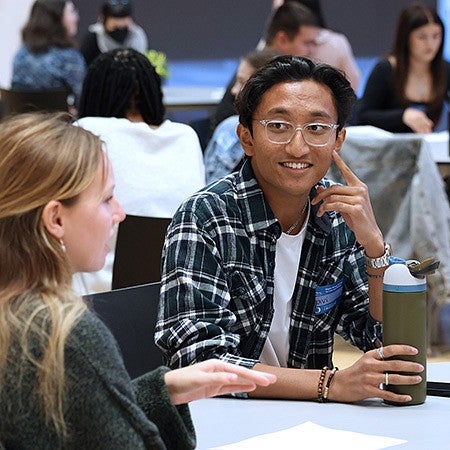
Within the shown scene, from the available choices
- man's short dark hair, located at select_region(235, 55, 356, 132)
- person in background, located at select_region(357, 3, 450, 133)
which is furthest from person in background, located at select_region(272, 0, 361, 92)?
man's short dark hair, located at select_region(235, 55, 356, 132)

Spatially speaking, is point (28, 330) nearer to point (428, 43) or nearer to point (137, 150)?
point (137, 150)

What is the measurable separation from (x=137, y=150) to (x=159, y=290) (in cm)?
138

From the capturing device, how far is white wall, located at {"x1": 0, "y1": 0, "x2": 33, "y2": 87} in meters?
10.7

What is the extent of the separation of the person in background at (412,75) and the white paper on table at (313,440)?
3.88 meters

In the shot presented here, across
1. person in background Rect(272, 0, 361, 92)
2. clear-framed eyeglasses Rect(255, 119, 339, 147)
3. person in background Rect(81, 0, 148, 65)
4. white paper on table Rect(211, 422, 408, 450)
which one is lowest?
white paper on table Rect(211, 422, 408, 450)

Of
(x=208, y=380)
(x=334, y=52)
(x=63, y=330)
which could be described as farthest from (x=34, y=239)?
(x=334, y=52)

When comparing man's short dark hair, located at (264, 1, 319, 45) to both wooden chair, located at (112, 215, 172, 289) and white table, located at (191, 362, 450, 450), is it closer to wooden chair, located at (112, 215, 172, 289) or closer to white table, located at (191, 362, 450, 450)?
wooden chair, located at (112, 215, 172, 289)

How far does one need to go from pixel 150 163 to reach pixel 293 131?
4.59 ft

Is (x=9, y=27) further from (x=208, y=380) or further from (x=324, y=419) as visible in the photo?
(x=208, y=380)

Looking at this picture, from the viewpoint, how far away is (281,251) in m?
2.22

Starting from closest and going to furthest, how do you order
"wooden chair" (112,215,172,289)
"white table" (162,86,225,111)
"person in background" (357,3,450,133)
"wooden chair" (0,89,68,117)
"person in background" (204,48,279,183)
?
"wooden chair" (112,215,172,289), "person in background" (204,48,279,183), "person in background" (357,3,450,133), "wooden chair" (0,89,68,117), "white table" (162,86,225,111)

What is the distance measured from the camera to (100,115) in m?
3.74

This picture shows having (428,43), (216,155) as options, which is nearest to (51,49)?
(428,43)

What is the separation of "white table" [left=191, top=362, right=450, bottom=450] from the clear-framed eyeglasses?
510 mm
